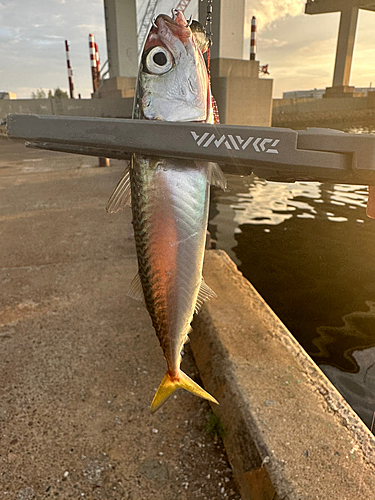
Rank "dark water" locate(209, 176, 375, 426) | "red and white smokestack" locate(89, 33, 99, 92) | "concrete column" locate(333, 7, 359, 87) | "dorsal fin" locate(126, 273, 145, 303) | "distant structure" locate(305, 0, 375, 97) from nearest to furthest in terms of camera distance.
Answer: "dorsal fin" locate(126, 273, 145, 303) < "dark water" locate(209, 176, 375, 426) < "red and white smokestack" locate(89, 33, 99, 92) < "distant structure" locate(305, 0, 375, 97) < "concrete column" locate(333, 7, 359, 87)

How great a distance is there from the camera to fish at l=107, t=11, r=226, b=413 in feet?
3.39

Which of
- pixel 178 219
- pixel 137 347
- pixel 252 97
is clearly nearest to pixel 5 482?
pixel 137 347

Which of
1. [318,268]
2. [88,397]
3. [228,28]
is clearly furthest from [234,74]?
[88,397]

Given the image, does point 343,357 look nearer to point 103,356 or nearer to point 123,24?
point 103,356

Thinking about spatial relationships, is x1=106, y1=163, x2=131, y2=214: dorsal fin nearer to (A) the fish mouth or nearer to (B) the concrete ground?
(A) the fish mouth

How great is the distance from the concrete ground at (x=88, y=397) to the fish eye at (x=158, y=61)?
173 cm

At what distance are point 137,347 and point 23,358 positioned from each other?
0.75 meters

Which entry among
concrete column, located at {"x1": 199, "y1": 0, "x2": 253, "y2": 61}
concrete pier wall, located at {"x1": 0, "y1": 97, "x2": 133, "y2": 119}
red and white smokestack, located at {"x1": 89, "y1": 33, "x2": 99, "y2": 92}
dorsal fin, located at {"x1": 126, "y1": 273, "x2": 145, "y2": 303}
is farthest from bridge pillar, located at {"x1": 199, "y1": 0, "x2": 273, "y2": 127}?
dorsal fin, located at {"x1": 126, "y1": 273, "x2": 145, "y2": 303}

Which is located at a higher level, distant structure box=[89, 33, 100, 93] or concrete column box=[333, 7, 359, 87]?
concrete column box=[333, 7, 359, 87]

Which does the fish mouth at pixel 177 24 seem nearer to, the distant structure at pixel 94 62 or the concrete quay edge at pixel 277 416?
the concrete quay edge at pixel 277 416

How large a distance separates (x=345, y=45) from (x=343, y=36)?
33.2 inches

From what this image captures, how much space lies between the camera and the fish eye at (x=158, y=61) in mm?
1031

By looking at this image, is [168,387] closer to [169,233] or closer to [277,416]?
[277,416]

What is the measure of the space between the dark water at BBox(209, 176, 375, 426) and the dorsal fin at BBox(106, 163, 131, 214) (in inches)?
94.9
